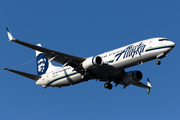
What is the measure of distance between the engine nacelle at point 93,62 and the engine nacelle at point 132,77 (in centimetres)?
751

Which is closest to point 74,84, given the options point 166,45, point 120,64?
point 120,64

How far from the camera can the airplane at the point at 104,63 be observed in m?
38.5

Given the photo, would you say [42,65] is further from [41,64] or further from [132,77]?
[132,77]

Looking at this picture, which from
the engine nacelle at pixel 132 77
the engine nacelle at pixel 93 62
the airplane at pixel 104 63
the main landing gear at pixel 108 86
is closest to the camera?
the airplane at pixel 104 63

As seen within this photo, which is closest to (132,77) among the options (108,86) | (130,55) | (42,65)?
(108,86)

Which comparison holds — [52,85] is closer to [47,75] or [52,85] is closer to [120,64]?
[47,75]

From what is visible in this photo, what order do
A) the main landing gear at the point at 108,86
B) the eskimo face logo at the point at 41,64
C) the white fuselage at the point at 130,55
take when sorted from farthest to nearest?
the eskimo face logo at the point at 41,64
the main landing gear at the point at 108,86
the white fuselage at the point at 130,55

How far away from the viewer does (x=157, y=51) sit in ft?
125

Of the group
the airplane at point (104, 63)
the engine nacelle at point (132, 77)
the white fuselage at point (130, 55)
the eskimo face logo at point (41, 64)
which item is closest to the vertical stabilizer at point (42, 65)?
the eskimo face logo at point (41, 64)

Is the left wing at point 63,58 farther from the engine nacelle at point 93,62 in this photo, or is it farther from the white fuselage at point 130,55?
the white fuselage at point 130,55

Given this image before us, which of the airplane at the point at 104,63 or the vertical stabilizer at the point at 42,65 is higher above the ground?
the vertical stabilizer at the point at 42,65

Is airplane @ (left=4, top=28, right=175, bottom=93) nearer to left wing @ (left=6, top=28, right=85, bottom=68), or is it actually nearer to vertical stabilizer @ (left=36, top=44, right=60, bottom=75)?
left wing @ (left=6, top=28, right=85, bottom=68)

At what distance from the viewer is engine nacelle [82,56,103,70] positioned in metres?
39.6

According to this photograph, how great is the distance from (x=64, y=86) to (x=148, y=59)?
1342 centimetres
